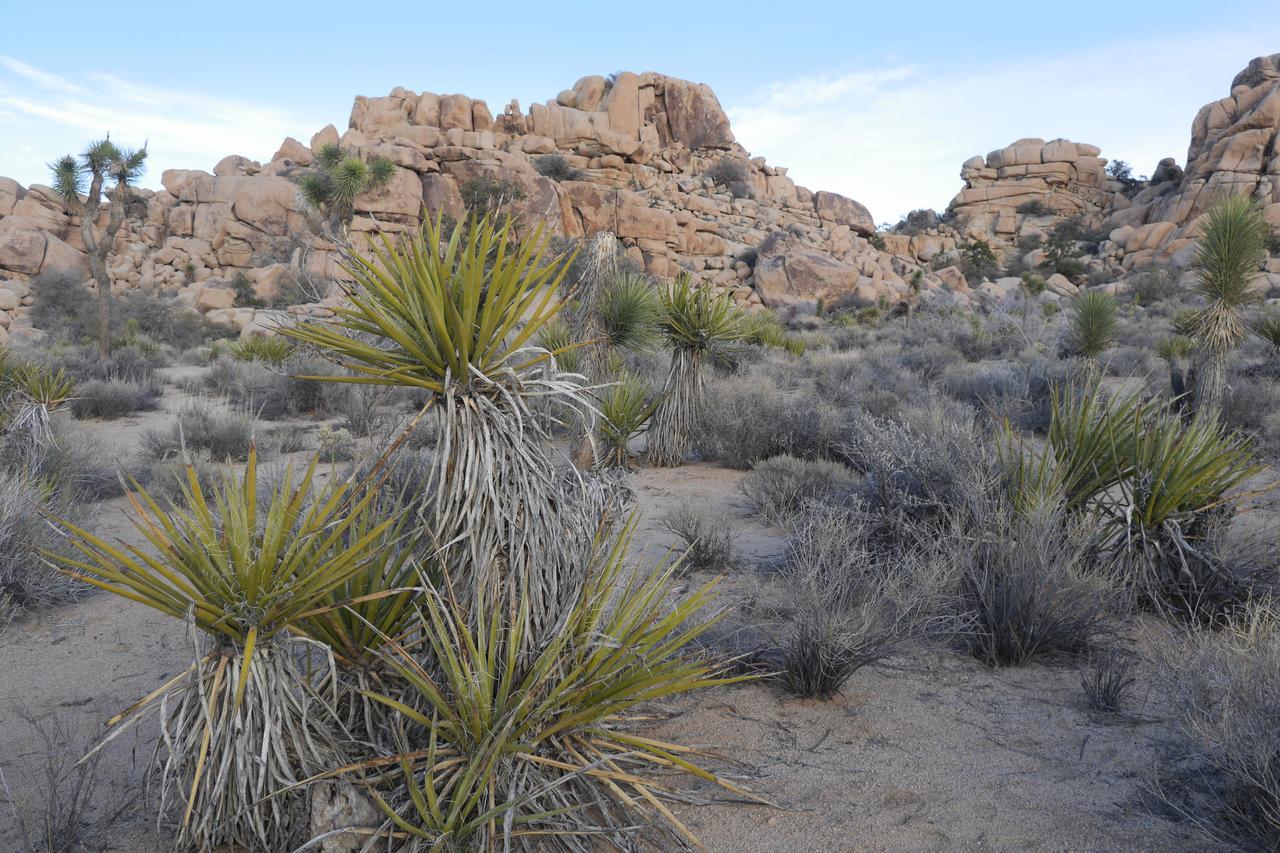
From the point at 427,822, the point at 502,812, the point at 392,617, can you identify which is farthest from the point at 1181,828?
the point at 392,617

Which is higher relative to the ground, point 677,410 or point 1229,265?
point 1229,265

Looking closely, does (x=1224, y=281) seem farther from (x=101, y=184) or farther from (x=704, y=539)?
(x=101, y=184)

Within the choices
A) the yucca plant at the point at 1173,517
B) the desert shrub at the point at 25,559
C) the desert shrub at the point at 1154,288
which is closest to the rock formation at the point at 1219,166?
the desert shrub at the point at 1154,288

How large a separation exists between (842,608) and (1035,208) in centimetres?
6570

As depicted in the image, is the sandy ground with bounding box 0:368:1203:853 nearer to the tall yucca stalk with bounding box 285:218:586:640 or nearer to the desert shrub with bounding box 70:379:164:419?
the tall yucca stalk with bounding box 285:218:586:640

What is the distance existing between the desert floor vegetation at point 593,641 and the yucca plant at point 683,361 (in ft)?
10.1

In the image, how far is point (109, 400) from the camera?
39.2 ft

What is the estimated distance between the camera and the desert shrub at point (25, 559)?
5.05 metres

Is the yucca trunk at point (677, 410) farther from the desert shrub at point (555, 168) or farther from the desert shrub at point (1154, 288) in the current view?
the desert shrub at point (555, 168)

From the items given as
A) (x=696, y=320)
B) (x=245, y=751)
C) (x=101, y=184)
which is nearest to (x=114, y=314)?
(x=101, y=184)

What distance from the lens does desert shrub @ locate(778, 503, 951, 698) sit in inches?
152

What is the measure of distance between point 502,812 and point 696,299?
7.49 metres

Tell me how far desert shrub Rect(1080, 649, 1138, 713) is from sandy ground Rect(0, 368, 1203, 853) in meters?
0.09

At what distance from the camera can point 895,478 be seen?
587cm
